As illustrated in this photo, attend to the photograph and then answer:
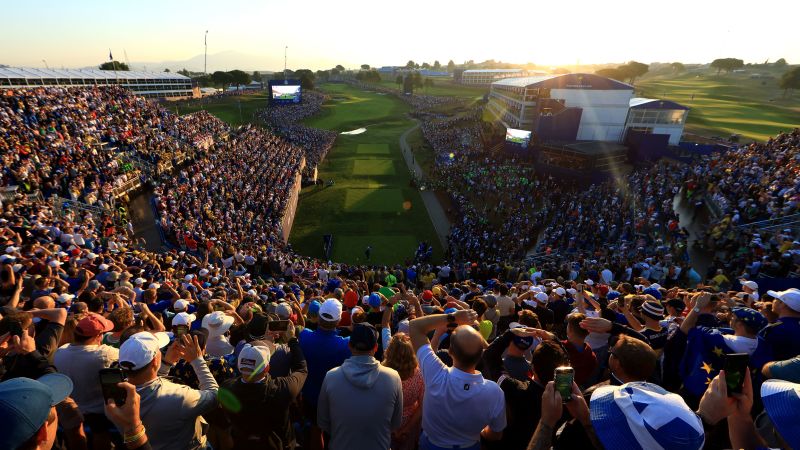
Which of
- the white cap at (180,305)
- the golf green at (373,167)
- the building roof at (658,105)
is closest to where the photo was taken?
the white cap at (180,305)

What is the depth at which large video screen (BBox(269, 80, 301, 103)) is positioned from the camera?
62094 mm

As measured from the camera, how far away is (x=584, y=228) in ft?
66.6

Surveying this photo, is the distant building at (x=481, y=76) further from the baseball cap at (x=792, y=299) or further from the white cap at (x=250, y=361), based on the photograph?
the white cap at (x=250, y=361)

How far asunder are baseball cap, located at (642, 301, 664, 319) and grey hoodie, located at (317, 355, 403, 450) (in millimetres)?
3439

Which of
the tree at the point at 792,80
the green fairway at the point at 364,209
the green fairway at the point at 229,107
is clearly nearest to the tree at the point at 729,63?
the tree at the point at 792,80

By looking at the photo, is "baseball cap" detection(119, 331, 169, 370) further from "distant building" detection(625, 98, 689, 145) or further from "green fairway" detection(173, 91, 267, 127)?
"green fairway" detection(173, 91, 267, 127)

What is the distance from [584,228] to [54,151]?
27.5 meters

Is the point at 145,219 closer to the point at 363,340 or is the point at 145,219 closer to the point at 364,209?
the point at 364,209

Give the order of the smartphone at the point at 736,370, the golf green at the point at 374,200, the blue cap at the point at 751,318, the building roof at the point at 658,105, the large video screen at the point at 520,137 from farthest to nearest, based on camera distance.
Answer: the large video screen at the point at 520,137 < the building roof at the point at 658,105 < the golf green at the point at 374,200 < the blue cap at the point at 751,318 < the smartphone at the point at 736,370

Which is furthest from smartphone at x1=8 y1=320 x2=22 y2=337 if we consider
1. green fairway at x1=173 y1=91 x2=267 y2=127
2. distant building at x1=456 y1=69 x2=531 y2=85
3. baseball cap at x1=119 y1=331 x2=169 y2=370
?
distant building at x1=456 y1=69 x2=531 y2=85

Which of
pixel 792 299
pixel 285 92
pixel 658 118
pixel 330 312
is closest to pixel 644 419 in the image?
pixel 330 312

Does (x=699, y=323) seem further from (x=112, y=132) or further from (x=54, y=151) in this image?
(x=112, y=132)

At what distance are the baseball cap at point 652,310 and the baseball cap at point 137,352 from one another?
526 centimetres

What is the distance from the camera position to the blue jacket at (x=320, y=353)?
158 inches
